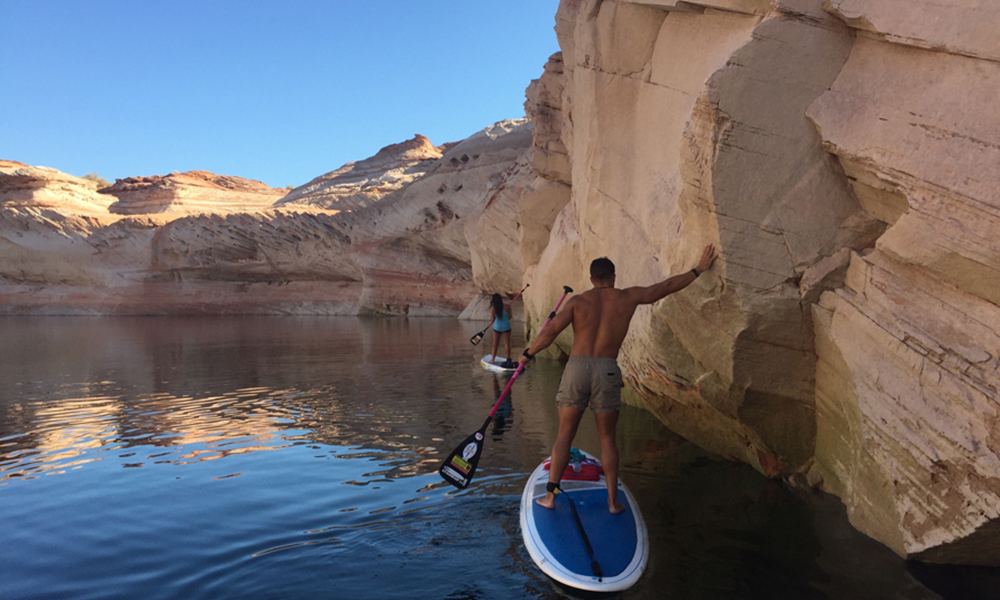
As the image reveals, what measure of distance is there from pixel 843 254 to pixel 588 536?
8.98 feet

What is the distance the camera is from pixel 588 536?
4.33 metres

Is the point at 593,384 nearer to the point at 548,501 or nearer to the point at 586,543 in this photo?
the point at 548,501

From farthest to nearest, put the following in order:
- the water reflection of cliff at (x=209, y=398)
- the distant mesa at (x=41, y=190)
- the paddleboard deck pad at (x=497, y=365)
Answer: the distant mesa at (x=41, y=190) < the paddleboard deck pad at (x=497, y=365) < the water reflection of cliff at (x=209, y=398)

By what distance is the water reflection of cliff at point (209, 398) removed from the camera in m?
7.37

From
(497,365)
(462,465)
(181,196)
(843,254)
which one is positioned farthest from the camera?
(181,196)

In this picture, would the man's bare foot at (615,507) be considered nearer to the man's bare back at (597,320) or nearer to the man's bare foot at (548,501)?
the man's bare foot at (548,501)

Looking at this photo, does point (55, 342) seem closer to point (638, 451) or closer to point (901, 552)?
point (638, 451)

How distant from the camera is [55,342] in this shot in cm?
1945

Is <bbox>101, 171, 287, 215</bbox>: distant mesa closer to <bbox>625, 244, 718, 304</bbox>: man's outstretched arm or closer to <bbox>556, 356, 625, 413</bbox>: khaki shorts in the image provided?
<bbox>625, 244, 718, 304</bbox>: man's outstretched arm

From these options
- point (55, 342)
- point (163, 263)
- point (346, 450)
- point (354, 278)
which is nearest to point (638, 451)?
point (346, 450)

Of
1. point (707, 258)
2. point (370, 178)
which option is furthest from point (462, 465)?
point (370, 178)

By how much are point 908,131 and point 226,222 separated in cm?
3801

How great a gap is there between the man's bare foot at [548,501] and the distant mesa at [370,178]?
114 ft

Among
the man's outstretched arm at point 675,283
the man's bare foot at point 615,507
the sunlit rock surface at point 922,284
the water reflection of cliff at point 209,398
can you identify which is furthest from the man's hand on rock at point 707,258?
the water reflection of cliff at point 209,398
